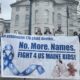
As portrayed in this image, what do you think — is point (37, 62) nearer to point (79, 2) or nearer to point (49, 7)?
point (79, 2)

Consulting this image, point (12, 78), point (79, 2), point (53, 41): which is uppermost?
point (79, 2)

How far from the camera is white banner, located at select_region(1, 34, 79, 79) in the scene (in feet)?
37.2

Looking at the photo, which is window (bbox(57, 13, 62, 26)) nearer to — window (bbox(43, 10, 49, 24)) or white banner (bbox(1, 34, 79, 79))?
window (bbox(43, 10, 49, 24))

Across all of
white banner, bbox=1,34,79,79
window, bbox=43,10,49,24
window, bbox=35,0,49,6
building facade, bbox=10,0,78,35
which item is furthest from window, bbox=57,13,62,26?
white banner, bbox=1,34,79,79

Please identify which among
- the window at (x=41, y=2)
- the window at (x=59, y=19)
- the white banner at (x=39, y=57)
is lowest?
the white banner at (x=39, y=57)

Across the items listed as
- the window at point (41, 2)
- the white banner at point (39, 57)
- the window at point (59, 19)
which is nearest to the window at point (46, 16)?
the window at point (41, 2)

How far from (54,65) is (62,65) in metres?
0.22

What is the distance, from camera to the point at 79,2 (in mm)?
23672

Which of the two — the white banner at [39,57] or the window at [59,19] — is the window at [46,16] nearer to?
the window at [59,19]

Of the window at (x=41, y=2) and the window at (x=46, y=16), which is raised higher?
the window at (x=41, y=2)

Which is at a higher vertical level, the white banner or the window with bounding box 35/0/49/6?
the window with bounding box 35/0/49/6

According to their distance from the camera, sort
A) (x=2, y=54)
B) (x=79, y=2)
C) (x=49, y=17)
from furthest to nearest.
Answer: (x=49, y=17), (x=79, y=2), (x=2, y=54)

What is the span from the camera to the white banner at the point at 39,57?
1134 centimetres

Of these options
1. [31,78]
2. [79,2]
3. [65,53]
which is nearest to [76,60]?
[65,53]
